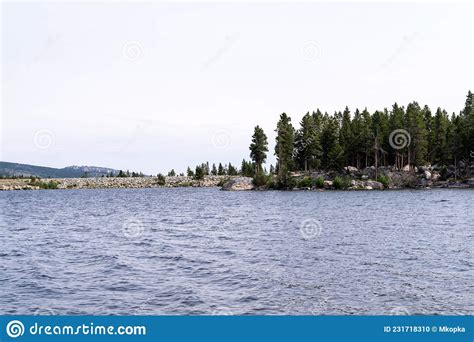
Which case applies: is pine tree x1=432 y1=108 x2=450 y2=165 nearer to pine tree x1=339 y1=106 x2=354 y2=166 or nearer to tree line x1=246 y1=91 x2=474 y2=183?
tree line x1=246 y1=91 x2=474 y2=183

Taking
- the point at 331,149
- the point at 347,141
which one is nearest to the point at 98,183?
the point at 331,149

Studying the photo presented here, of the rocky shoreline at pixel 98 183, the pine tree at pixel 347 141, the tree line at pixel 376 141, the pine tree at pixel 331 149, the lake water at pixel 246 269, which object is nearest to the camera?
the lake water at pixel 246 269

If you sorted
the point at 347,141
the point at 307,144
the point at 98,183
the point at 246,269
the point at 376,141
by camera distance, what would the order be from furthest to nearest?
the point at 98,183, the point at 307,144, the point at 347,141, the point at 376,141, the point at 246,269

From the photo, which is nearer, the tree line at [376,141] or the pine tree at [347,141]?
the tree line at [376,141]

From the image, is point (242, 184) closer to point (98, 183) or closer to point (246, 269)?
point (98, 183)

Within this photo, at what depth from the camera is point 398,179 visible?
110 metres

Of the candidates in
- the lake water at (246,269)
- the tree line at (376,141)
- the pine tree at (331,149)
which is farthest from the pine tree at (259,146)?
the lake water at (246,269)

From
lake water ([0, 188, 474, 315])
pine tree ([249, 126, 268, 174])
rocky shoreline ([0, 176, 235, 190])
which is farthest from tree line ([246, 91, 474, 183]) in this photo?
lake water ([0, 188, 474, 315])

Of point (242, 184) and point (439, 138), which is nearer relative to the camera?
point (439, 138)

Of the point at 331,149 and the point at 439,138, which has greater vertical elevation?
the point at 439,138

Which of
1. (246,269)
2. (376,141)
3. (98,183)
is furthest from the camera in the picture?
(98,183)

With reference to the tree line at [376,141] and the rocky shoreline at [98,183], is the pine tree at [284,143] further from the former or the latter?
the rocky shoreline at [98,183]
